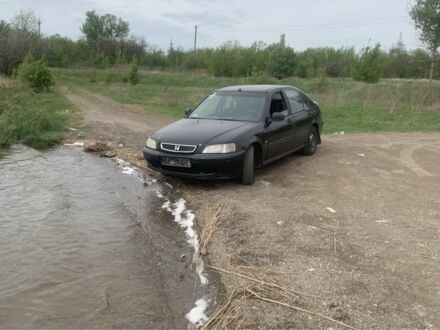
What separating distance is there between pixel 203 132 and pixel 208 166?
683mm

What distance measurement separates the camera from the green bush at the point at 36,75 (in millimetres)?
23969

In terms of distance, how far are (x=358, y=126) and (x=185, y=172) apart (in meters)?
10.3

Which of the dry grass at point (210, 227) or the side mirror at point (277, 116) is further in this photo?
the side mirror at point (277, 116)

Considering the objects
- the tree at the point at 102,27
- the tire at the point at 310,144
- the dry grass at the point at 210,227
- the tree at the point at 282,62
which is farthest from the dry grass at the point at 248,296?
the tree at the point at 102,27

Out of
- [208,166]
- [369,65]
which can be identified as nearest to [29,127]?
[208,166]

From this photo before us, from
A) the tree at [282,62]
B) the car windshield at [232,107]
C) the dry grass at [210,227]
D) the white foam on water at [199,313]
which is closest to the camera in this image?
the white foam on water at [199,313]

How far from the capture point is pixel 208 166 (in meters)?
7.10

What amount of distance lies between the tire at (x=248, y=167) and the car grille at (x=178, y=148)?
0.86 metres

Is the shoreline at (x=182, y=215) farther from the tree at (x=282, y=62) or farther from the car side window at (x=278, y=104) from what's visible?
the tree at (x=282, y=62)

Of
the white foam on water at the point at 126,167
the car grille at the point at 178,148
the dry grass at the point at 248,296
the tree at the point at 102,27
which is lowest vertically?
the dry grass at the point at 248,296

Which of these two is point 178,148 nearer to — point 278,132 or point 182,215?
point 182,215

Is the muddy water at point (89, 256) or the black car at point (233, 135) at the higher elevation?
the black car at point (233, 135)

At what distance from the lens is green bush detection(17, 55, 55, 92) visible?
23969 mm

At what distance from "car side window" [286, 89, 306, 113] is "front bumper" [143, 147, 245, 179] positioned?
2451 mm
